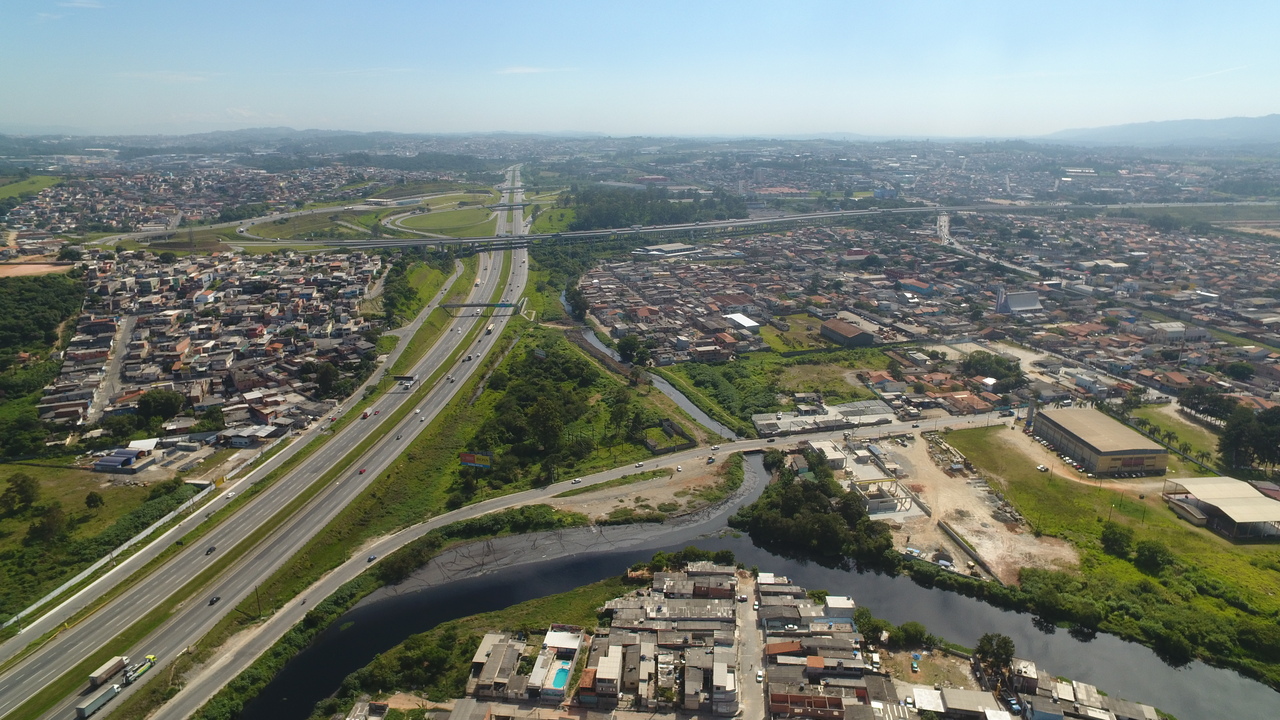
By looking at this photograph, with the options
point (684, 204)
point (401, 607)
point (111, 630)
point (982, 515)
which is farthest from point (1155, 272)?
point (111, 630)

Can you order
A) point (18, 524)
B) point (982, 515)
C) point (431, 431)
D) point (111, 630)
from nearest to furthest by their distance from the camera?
1. point (111, 630)
2. point (18, 524)
3. point (982, 515)
4. point (431, 431)

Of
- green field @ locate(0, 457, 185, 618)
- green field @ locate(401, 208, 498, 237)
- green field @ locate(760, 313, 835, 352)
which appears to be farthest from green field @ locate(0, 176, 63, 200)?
green field @ locate(760, 313, 835, 352)

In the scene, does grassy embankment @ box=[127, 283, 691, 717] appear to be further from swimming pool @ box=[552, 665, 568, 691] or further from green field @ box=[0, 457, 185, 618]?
swimming pool @ box=[552, 665, 568, 691]

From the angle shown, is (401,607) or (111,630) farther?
(401,607)

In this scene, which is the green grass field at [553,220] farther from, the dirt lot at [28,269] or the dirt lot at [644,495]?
the dirt lot at [644,495]

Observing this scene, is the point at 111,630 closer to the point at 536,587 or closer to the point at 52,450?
the point at 536,587

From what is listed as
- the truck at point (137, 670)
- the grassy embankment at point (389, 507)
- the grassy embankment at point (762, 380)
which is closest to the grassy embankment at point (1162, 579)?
the grassy embankment at point (762, 380)

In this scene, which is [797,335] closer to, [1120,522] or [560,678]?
[1120,522]
